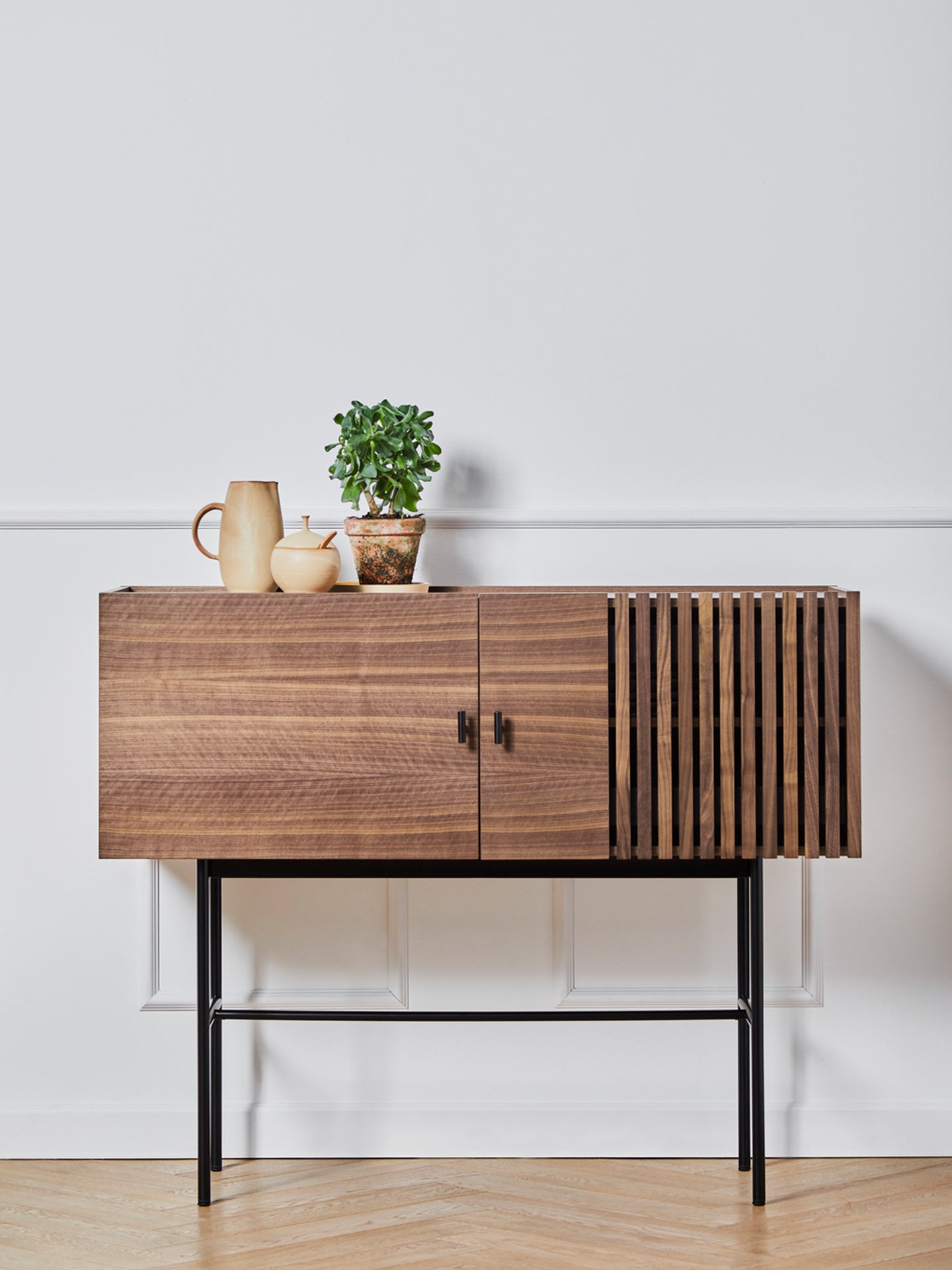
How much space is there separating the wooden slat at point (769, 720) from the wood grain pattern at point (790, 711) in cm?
1

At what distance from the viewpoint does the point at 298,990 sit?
79.6 inches

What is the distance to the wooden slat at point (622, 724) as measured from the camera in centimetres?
161

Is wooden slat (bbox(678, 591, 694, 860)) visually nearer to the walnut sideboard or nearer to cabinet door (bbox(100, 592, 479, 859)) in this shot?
the walnut sideboard

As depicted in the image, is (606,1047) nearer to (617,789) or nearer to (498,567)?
(617,789)

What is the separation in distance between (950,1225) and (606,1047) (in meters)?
0.59

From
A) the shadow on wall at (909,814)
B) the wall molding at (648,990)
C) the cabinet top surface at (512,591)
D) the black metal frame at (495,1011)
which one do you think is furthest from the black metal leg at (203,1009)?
the shadow on wall at (909,814)

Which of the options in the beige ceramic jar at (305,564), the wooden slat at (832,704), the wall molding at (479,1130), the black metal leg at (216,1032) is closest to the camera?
the wooden slat at (832,704)

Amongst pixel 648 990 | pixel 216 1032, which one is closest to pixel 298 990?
pixel 216 1032

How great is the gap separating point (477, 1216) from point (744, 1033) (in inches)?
20.5

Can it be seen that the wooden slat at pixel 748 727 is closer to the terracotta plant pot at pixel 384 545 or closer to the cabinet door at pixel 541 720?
the cabinet door at pixel 541 720

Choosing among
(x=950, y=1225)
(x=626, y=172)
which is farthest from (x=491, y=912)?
(x=626, y=172)

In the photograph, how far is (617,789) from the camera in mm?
1624

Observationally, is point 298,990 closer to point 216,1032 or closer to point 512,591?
point 216,1032

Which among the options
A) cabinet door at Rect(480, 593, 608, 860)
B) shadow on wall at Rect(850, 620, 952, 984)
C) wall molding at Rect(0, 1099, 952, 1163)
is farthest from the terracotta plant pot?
wall molding at Rect(0, 1099, 952, 1163)
